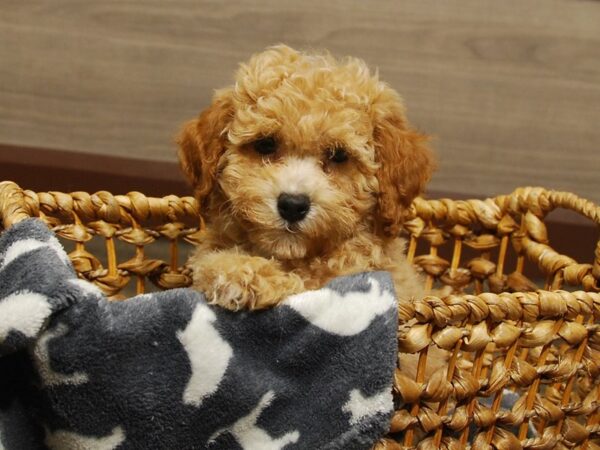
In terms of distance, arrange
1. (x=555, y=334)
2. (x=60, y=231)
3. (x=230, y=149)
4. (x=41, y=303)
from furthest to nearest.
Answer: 1. (x=60, y=231)
2. (x=230, y=149)
3. (x=555, y=334)
4. (x=41, y=303)

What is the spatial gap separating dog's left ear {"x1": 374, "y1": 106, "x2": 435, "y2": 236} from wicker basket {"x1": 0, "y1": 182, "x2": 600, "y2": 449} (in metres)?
0.20

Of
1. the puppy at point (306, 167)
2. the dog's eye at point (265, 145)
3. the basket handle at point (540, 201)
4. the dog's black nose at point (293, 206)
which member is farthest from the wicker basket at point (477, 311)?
the dog's eye at point (265, 145)

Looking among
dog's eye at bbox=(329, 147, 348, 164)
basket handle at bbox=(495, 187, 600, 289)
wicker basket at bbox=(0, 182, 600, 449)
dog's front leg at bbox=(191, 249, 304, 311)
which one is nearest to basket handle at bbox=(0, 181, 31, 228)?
wicker basket at bbox=(0, 182, 600, 449)

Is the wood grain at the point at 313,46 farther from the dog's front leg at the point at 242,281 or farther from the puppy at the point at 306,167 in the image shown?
the dog's front leg at the point at 242,281

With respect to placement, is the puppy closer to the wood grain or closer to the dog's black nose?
the dog's black nose

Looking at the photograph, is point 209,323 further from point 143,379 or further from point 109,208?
point 109,208

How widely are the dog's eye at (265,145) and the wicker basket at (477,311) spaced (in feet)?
1.38

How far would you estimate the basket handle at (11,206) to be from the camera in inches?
53.1

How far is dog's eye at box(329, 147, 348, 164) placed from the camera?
1.37 meters

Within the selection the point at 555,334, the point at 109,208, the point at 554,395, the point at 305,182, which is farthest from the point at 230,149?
the point at 554,395

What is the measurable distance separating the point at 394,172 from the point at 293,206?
0.22 metres

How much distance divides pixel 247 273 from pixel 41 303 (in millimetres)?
300

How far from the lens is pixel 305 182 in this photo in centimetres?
131

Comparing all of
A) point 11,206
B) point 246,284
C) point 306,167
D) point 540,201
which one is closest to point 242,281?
point 246,284
